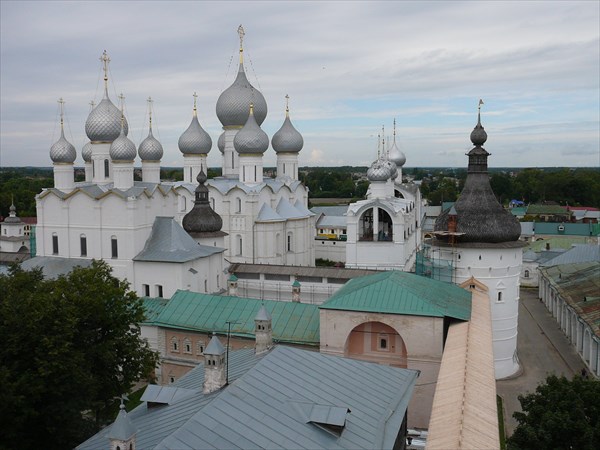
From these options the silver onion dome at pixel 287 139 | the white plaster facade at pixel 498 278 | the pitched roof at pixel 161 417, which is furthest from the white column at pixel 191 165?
the pitched roof at pixel 161 417

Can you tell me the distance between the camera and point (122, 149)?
1137 inches

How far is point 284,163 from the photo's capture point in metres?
41.1

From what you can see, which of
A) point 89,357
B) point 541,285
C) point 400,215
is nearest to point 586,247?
point 541,285

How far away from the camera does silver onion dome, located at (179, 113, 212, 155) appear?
130ft

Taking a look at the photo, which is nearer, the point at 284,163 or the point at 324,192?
the point at 284,163

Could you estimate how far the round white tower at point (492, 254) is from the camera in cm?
2316

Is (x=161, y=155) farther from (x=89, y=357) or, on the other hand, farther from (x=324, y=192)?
(x=324, y=192)

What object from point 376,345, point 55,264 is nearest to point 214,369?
point 376,345

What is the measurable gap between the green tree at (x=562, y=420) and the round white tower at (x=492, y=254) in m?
8.70

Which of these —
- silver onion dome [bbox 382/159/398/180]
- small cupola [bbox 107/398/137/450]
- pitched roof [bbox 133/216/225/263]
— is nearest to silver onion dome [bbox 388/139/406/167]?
silver onion dome [bbox 382/159/398/180]

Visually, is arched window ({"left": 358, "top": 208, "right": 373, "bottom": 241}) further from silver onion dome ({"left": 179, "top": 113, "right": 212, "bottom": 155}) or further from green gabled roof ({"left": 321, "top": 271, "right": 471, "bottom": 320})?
silver onion dome ({"left": 179, "top": 113, "right": 212, "bottom": 155})

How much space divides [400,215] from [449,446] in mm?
20278

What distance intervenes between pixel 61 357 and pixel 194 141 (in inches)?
1060

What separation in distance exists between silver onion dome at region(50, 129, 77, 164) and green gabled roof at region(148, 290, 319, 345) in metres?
11.0
